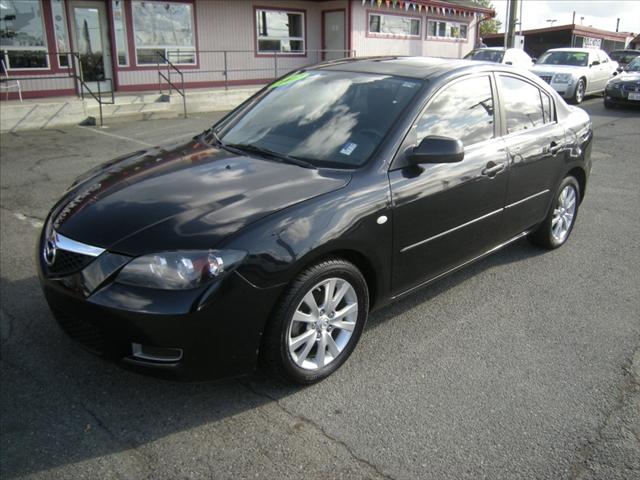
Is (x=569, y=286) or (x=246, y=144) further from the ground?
(x=246, y=144)

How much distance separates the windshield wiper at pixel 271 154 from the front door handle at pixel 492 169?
52.0 inches

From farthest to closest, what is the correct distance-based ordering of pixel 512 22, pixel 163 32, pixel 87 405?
pixel 512 22
pixel 163 32
pixel 87 405

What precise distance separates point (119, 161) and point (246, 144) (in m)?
0.90

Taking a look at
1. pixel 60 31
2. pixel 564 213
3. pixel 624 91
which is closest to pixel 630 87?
pixel 624 91

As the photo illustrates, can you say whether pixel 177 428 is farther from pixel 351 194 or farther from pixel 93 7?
pixel 93 7

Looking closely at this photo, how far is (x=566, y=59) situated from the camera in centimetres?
1781

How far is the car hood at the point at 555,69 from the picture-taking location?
16.6 metres

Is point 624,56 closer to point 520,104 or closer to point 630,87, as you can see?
point 630,87

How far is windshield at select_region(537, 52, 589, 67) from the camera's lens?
17.5 m

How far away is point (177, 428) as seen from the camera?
9.16 ft

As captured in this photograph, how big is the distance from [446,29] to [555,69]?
947 centimetres

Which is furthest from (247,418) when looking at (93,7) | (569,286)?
(93,7)

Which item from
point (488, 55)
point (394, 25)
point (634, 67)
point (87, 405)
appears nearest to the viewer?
point (87, 405)

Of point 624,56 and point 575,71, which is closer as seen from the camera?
point 575,71
